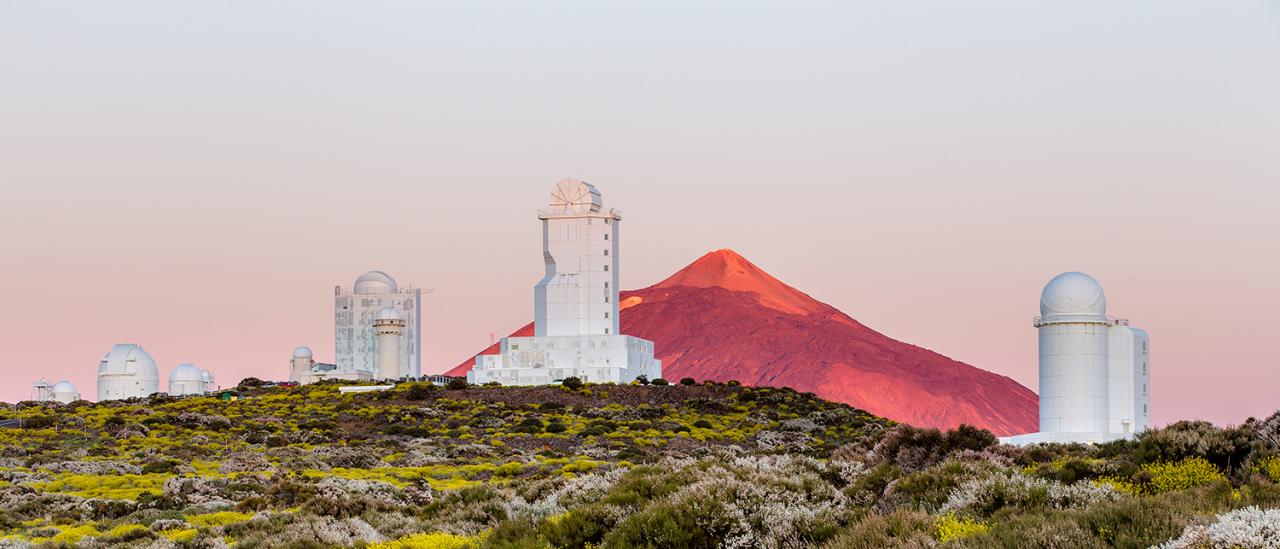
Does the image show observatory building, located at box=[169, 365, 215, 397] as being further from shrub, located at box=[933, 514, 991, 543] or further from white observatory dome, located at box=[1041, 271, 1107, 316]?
shrub, located at box=[933, 514, 991, 543]

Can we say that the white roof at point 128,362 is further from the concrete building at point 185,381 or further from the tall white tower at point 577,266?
the tall white tower at point 577,266

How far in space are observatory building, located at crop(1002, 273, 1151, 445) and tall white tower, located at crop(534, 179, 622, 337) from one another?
87.9 feet

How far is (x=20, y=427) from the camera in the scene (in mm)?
54906

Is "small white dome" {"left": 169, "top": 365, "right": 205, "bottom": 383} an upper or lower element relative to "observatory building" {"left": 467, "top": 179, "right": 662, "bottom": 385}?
lower

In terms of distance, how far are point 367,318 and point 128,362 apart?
18001mm

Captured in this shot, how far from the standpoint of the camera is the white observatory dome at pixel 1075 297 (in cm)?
5400

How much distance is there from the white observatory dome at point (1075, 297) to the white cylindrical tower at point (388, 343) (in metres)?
43.9

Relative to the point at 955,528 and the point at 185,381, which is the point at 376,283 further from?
the point at 955,528

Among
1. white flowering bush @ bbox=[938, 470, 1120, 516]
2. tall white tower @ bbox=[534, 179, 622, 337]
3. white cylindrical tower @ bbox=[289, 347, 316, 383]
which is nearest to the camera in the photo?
white flowering bush @ bbox=[938, 470, 1120, 516]

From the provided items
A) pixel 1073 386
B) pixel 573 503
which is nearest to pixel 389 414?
Answer: pixel 1073 386

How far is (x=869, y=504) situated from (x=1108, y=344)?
42.0 metres

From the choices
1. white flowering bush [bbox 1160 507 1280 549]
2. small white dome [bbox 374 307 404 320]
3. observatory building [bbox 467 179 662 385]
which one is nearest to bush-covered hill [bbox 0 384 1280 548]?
white flowering bush [bbox 1160 507 1280 549]

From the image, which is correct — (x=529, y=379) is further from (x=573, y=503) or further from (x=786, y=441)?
(x=573, y=503)

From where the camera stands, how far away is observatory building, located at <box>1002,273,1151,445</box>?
177ft
